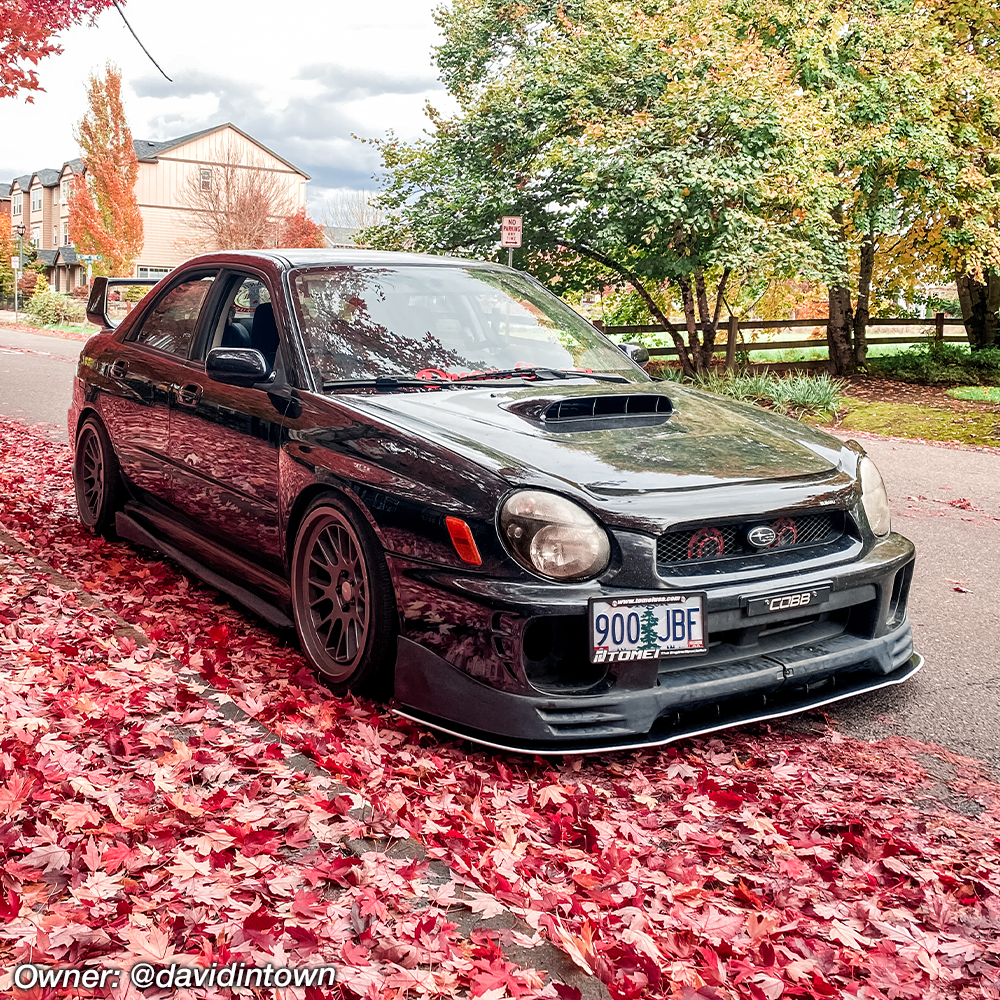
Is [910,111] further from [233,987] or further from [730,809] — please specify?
[233,987]

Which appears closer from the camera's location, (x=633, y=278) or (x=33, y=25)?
(x=33, y=25)

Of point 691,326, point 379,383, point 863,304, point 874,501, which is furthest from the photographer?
point 863,304

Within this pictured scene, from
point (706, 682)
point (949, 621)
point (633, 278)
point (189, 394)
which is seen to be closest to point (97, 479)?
point (189, 394)

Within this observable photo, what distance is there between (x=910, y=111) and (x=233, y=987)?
61.5ft

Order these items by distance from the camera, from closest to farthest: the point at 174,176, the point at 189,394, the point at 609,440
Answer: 1. the point at 609,440
2. the point at 189,394
3. the point at 174,176

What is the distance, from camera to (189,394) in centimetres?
496

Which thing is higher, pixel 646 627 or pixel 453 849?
pixel 646 627

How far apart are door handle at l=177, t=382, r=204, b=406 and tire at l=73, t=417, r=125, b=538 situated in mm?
1007

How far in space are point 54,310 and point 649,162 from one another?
29.0 meters

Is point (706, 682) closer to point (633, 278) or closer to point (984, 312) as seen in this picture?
point (633, 278)

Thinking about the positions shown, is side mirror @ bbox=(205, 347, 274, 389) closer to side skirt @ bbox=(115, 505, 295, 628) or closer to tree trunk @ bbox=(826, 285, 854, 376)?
side skirt @ bbox=(115, 505, 295, 628)

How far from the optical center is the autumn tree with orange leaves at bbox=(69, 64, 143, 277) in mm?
43125

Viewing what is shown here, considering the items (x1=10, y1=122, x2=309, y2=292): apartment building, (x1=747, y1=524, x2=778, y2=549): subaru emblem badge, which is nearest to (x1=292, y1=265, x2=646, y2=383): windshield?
(x1=747, y1=524, x2=778, y2=549): subaru emblem badge

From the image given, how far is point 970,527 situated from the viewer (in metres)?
7.46
